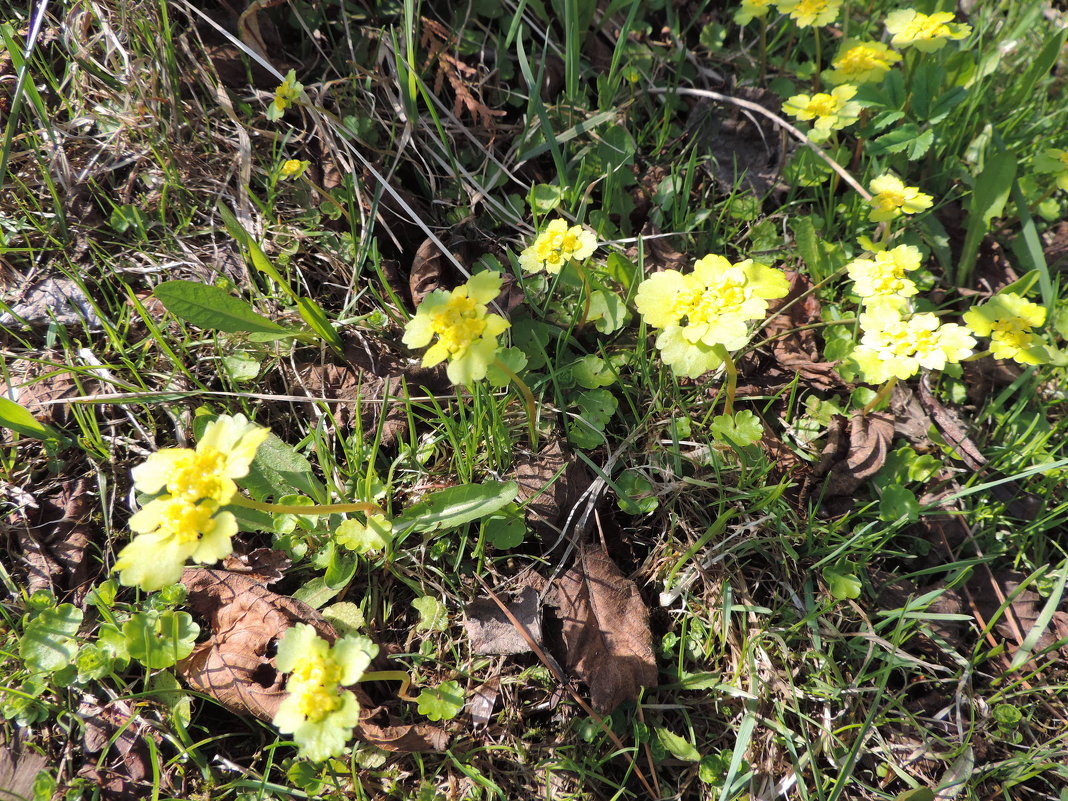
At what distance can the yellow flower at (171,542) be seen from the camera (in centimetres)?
149

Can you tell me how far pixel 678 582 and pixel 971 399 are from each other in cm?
131

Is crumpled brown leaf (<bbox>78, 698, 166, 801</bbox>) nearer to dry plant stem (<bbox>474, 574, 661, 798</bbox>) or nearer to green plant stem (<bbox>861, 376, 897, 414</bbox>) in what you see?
dry plant stem (<bbox>474, 574, 661, 798</bbox>)

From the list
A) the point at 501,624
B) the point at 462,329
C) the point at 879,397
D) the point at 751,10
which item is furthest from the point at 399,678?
the point at 751,10

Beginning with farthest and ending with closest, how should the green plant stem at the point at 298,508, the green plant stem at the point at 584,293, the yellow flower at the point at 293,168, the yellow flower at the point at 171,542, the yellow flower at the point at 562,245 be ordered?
the yellow flower at the point at 293,168 < the green plant stem at the point at 584,293 < the yellow flower at the point at 562,245 < the green plant stem at the point at 298,508 < the yellow flower at the point at 171,542

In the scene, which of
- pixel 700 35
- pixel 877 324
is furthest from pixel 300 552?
pixel 700 35

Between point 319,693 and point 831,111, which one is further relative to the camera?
point 831,111

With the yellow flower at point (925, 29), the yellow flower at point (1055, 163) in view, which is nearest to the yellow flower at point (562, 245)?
the yellow flower at point (925, 29)

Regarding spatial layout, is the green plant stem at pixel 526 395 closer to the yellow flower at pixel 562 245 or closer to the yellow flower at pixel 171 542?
the yellow flower at pixel 562 245

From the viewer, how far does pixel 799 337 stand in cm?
252

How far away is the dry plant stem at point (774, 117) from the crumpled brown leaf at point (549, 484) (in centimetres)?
139

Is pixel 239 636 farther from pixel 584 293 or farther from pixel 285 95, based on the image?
pixel 285 95

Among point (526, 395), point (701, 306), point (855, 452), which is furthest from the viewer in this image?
point (855, 452)

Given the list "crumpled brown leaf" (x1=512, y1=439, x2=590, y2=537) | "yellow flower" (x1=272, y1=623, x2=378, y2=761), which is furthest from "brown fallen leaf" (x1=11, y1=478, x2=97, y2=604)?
"crumpled brown leaf" (x1=512, y1=439, x2=590, y2=537)

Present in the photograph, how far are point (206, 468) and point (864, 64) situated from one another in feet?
8.36
